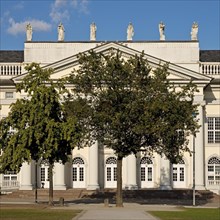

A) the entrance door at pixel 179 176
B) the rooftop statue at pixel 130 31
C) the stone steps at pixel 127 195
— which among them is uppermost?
the rooftop statue at pixel 130 31

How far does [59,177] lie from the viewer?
65500 mm

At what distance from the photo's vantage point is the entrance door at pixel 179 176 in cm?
6738

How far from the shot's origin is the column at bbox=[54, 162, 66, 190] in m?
65.2

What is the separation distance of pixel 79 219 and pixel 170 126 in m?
14.4

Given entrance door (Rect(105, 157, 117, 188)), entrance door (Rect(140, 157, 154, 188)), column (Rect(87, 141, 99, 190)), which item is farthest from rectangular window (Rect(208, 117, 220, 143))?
column (Rect(87, 141, 99, 190))

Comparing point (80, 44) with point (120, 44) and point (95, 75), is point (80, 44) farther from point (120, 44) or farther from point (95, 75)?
point (95, 75)

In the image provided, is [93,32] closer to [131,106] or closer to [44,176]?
[44,176]

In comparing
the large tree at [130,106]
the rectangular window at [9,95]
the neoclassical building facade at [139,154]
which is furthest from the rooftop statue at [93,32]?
the large tree at [130,106]

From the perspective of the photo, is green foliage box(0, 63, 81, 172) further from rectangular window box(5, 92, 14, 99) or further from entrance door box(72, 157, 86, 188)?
rectangular window box(5, 92, 14, 99)

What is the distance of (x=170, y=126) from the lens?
44281 millimetres

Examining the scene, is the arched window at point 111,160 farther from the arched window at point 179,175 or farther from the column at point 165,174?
the arched window at point 179,175

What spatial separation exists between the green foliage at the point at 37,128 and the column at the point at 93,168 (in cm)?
1953

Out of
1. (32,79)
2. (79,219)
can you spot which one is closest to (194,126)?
(32,79)

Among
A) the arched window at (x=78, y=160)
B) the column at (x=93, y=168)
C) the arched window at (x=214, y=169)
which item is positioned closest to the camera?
the column at (x=93, y=168)
